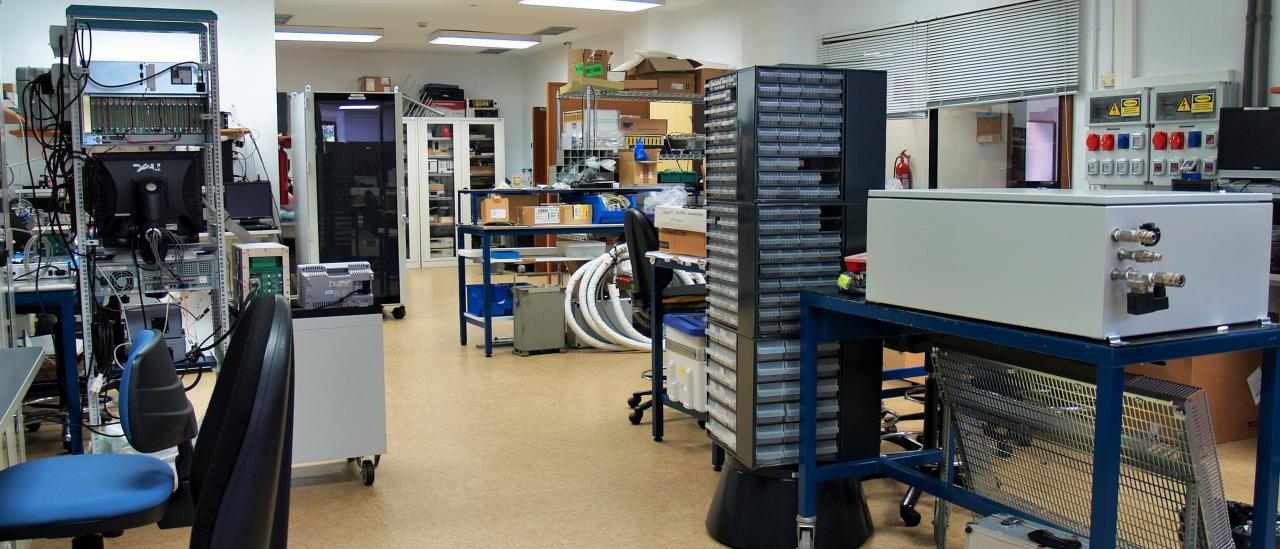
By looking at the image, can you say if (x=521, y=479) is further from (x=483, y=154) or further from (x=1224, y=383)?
(x=483, y=154)

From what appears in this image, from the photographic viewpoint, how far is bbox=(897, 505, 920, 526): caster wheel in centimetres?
337

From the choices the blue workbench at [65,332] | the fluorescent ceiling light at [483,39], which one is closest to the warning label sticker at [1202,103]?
the blue workbench at [65,332]

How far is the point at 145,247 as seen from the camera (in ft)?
13.0

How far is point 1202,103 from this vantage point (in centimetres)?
487

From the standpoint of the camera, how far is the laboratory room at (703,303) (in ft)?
7.02

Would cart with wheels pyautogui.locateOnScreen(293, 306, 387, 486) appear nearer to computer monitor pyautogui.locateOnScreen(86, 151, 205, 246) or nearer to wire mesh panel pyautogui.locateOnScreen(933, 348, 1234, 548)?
computer monitor pyautogui.locateOnScreen(86, 151, 205, 246)

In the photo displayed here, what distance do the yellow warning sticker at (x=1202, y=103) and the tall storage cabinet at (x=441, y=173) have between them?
837cm

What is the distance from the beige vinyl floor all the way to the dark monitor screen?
1.59 metres

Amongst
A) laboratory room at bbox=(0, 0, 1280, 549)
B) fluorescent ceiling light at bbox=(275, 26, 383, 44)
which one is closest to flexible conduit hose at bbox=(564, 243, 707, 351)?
laboratory room at bbox=(0, 0, 1280, 549)

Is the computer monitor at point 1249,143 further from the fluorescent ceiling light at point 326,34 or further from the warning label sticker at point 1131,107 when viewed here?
the fluorescent ceiling light at point 326,34

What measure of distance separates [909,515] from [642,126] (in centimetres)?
508

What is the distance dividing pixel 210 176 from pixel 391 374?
2.08 m

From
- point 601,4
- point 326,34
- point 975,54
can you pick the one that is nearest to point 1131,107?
point 975,54

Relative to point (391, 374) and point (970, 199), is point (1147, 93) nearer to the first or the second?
point (970, 199)
